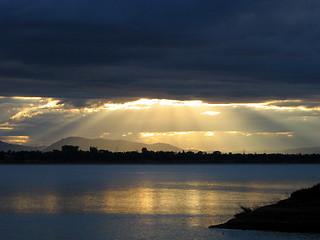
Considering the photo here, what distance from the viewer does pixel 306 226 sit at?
4078cm

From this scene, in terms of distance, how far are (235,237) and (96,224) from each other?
13.9m

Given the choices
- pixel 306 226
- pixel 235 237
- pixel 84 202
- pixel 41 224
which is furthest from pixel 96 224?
pixel 84 202

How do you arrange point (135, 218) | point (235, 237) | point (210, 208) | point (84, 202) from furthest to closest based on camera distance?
point (84, 202)
point (210, 208)
point (135, 218)
point (235, 237)

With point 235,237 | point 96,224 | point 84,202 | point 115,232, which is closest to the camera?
point 235,237

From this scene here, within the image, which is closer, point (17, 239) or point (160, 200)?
point (17, 239)

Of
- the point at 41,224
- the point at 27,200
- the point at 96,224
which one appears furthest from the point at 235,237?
the point at 27,200

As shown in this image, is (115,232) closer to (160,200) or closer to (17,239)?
(17,239)

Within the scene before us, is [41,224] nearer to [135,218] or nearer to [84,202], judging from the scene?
[135,218]

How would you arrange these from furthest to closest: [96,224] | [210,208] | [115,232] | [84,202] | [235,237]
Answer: [84,202], [210,208], [96,224], [115,232], [235,237]

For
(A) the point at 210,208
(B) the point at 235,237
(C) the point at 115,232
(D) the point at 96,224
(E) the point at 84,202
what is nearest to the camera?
(B) the point at 235,237

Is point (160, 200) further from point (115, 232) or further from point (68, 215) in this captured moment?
point (115, 232)

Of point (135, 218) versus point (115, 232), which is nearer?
point (115, 232)

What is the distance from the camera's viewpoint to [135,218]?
176ft

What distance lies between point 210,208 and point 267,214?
16163 mm
